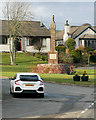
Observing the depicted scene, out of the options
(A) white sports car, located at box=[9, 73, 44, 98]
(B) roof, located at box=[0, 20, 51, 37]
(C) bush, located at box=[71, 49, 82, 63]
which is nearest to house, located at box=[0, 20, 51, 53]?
(B) roof, located at box=[0, 20, 51, 37]

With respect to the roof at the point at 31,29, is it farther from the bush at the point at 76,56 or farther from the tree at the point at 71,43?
the bush at the point at 76,56

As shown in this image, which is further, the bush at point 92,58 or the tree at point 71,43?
the tree at point 71,43

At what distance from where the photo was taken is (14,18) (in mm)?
62781

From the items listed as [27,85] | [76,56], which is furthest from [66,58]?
[27,85]

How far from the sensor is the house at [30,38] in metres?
72.9

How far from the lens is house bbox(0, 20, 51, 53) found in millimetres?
72938

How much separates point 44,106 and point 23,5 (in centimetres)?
→ 4602

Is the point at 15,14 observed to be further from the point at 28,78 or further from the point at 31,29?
the point at 28,78

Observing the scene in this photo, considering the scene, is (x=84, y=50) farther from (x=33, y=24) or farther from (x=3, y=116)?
(x=3, y=116)

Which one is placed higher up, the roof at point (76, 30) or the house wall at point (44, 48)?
the roof at point (76, 30)

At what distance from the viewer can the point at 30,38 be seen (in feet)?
249

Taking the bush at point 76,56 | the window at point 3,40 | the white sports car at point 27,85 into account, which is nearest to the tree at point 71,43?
the window at point 3,40

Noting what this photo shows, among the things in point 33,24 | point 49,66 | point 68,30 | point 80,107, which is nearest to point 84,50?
point 33,24

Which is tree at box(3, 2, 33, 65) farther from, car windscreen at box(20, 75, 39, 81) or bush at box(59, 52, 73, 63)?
car windscreen at box(20, 75, 39, 81)
